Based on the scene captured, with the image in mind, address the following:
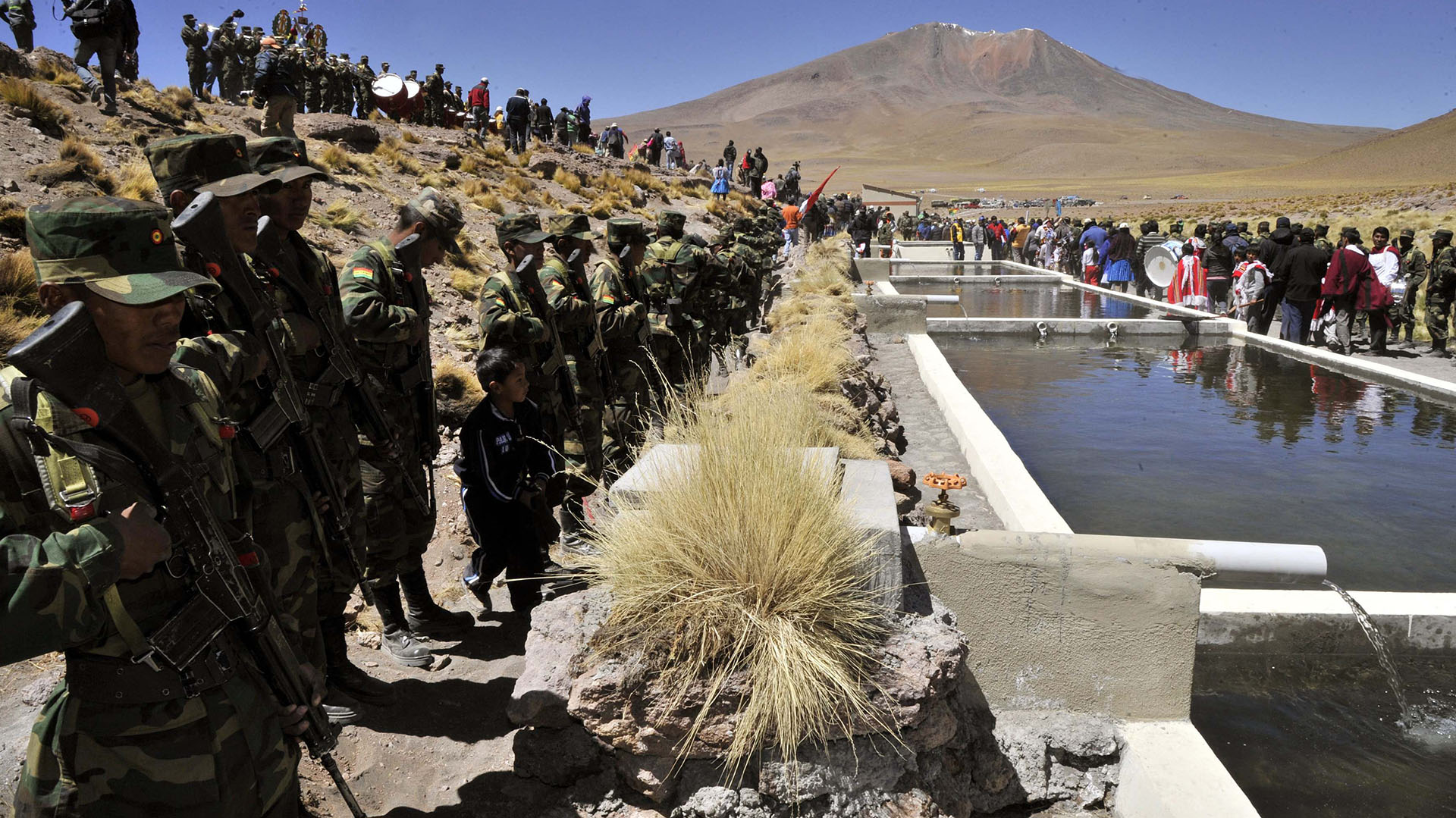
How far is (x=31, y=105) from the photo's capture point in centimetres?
1191

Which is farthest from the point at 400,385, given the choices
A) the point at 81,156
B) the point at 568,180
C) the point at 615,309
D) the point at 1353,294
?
the point at 568,180

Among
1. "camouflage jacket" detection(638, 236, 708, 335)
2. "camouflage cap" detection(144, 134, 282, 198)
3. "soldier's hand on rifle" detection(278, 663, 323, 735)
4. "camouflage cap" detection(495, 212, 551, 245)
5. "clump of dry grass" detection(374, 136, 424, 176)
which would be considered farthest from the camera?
"clump of dry grass" detection(374, 136, 424, 176)

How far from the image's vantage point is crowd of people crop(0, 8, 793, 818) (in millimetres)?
1783

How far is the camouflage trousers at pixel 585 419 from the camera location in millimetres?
5445

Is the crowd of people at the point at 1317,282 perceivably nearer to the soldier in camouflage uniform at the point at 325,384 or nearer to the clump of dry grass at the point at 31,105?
the soldier in camouflage uniform at the point at 325,384

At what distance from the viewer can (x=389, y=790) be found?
10.8 ft

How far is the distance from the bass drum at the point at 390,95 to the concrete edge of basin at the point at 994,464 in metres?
21.6

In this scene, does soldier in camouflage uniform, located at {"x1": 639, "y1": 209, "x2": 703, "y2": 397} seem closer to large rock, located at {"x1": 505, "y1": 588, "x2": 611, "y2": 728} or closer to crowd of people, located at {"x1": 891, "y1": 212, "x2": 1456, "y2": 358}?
large rock, located at {"x1": 505, "y1": 588, "x2": 611, "y2": 728}

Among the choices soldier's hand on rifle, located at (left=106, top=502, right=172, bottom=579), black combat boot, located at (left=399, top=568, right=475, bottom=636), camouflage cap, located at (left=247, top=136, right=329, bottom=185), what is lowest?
black combat boot, located at (left=399, top=568, right=475, bottom=636)

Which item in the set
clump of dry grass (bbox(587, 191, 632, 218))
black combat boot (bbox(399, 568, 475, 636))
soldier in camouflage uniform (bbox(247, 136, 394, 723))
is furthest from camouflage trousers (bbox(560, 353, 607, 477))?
clump of dry grass (bbox(587, 191, 632, 218))

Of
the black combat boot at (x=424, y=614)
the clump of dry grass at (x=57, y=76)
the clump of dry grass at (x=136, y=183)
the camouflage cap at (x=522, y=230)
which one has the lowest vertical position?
the black combat boot at (x=424, y=614)

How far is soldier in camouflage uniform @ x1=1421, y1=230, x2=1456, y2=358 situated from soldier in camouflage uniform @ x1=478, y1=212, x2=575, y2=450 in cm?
1213

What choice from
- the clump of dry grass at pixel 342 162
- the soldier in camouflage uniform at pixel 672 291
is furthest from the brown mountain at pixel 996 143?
the soldier in camouflage uniform at pixel 672 291

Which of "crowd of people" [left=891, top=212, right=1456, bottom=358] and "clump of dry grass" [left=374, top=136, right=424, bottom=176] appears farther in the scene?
"clump of dry grass" [left=374, top=136, right=424, bottom=176]
